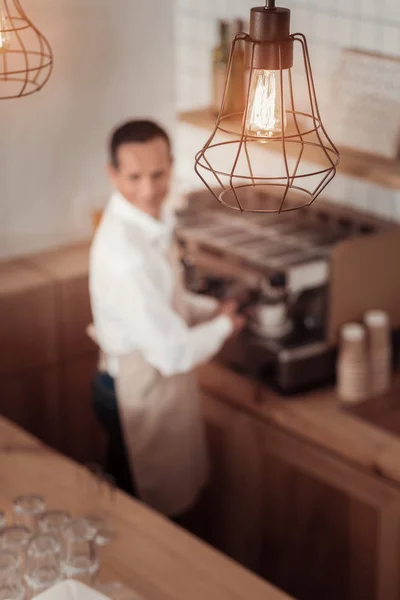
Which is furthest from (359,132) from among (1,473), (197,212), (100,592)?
(100,592)

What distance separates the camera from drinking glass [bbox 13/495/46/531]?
2338mm

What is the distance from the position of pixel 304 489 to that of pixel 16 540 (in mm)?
1199

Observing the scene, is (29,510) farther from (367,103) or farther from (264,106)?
(367,103)

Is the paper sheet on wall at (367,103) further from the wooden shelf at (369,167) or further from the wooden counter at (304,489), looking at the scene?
the wooden counter at (304,489)

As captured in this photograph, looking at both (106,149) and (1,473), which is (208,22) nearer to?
(106,149)

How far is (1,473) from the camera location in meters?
2.72

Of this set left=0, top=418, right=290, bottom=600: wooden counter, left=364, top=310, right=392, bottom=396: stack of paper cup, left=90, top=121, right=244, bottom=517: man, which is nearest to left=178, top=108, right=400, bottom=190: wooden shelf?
left=364, top=310, right=392, bottom=396: stack of paper cup

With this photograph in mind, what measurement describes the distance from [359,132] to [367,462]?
1106mm

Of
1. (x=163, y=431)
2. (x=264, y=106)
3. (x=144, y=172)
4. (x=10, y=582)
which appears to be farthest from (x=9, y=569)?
(x=144, y=172)

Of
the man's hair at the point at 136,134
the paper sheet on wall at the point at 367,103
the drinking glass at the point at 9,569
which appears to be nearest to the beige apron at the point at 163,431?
the man's hair at the point at 136,134

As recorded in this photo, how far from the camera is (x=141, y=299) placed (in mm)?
3023

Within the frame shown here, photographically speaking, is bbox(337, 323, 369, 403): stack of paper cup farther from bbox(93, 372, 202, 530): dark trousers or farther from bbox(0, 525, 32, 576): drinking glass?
bbox(0, 525, 32, 576): drinking glass

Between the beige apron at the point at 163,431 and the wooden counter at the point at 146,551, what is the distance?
0.45m

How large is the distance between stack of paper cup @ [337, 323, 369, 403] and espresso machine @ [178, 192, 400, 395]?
55 mm
